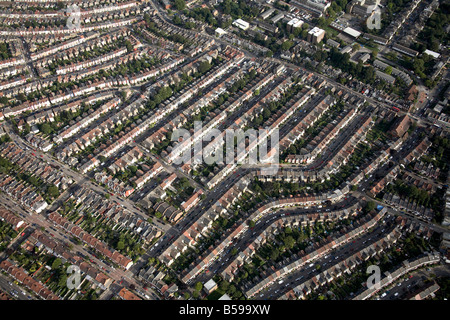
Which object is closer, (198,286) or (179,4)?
(198,286)

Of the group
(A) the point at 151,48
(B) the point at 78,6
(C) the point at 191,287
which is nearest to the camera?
(C) the point at 191,287

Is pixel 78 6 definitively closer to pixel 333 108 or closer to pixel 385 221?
pixel 333 108

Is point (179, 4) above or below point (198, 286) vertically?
above

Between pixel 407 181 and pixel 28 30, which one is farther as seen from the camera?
pixel 28 30

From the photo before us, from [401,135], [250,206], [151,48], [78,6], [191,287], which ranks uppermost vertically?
[78,6]

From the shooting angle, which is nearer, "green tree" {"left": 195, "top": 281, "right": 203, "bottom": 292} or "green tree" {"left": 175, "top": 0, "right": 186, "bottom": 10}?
"green tree" {"left": 195, "top": 281, "right": 203, "bottom": 292}

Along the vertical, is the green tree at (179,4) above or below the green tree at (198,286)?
above

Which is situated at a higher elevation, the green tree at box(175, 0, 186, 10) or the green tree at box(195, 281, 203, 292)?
the green tree at box(175, 0, 186, 10)

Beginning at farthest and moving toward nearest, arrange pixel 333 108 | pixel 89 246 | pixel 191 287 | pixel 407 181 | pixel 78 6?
pixel 78 6
pixel 333 108
pixel 407 181
pixel 89 246
pixel 191 287

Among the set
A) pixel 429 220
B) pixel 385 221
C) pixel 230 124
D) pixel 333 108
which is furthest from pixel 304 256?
pixel 333 108

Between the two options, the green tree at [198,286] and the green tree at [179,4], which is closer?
the green tree at [198,286]

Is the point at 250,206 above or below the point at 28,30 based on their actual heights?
below
